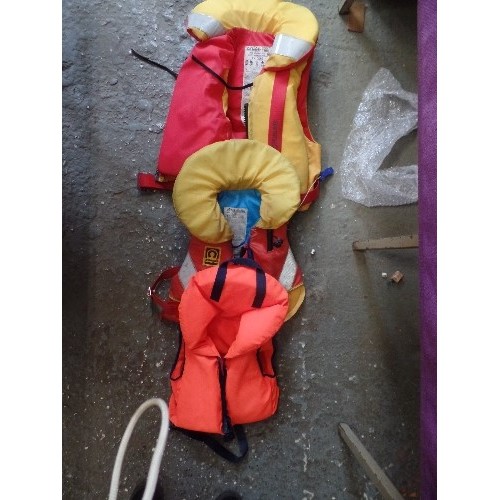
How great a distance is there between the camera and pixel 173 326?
1333mm

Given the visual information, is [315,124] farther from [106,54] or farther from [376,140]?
[106,54]

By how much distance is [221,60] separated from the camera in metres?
1.25

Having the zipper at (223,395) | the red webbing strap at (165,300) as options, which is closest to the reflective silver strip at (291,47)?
the red webbing strap at (165,300)

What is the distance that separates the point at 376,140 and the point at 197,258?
644 mm

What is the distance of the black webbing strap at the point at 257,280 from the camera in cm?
117

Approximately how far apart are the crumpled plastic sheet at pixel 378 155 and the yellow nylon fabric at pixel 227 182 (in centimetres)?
27

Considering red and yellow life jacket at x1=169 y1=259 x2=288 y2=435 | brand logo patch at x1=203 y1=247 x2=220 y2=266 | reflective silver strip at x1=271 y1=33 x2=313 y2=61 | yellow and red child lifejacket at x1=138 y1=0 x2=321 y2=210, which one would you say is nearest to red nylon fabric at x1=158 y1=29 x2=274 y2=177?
yellow and red child lifejacket at x1=138 y1=0 x2=321 y2=210

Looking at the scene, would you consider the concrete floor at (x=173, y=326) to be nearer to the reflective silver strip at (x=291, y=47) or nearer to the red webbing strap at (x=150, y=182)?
the red webbing strap at (x=150, y=182)

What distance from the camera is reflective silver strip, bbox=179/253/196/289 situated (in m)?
1.28

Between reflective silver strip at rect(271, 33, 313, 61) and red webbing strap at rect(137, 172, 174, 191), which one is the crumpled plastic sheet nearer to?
reflective silver strip at rect(271, 33, 313, 61)

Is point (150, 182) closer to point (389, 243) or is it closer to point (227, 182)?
point (227, 182)

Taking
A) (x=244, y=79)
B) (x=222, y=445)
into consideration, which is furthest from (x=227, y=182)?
(x=222, y=445)

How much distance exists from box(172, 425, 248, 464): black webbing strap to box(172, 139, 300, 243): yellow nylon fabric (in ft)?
1.79
